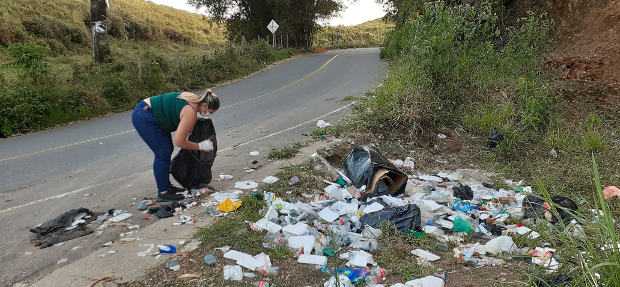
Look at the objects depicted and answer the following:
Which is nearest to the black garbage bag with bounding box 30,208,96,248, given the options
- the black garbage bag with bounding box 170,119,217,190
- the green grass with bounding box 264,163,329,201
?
the black garbage bag with bounding box 170,119,217,190

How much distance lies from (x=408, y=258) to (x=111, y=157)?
18.2ft

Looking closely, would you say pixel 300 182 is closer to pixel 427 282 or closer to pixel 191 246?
pixel 191 246

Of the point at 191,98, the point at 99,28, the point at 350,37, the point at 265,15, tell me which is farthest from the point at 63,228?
the point at 350,37

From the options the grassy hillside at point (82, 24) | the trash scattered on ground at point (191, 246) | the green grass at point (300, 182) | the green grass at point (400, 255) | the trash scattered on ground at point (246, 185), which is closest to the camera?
the green grass at point (400, 255)

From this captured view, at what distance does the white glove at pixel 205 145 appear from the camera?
16.6 ft

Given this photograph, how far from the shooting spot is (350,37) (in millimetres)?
45250

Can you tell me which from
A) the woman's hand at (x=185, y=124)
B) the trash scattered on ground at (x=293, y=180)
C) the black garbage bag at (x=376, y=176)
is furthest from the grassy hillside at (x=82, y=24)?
the black garbage bag at (x=376, y=176)

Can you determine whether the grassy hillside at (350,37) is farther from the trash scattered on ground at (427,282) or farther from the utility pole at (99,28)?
the trash scattered on ground at (427,282)

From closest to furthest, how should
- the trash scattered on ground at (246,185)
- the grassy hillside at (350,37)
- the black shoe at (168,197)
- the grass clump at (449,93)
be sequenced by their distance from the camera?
the black shoe at (168,197) < the trash scattered on ground at (246,185) < the grass clump at (449,93) < the grassy hillside at (350,37)

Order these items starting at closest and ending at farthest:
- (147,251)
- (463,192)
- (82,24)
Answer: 1. (147,251)
2. (463,192)
3. (82,24)

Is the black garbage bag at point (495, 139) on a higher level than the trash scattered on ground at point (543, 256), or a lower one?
higher

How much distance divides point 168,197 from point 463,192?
130 inches

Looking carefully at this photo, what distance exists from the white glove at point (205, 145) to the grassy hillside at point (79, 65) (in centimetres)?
762

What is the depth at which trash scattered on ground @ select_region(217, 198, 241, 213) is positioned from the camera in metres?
4.82
